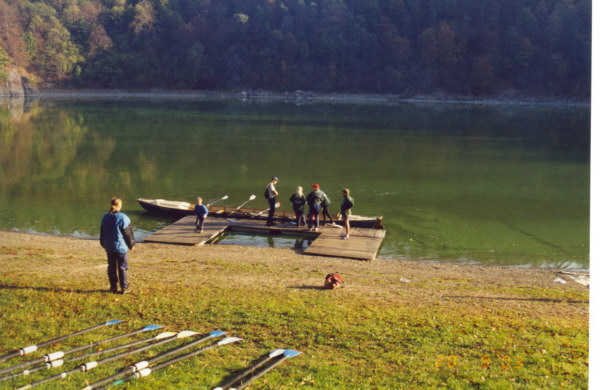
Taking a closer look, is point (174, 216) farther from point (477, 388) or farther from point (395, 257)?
point (477, 388)

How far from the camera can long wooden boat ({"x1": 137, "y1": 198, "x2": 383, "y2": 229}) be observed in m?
21.1

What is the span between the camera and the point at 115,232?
10.6 meters

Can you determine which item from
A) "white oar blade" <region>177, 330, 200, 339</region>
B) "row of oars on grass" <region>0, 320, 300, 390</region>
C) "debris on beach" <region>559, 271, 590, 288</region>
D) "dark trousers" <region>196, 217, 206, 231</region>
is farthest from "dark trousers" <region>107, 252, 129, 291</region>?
"debris on beach" <region>559, 271, 590, 288</region>

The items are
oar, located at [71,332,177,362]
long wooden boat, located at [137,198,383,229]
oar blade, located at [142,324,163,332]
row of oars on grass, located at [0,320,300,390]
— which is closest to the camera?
row of oars on grass, located at [0,320,300,390]

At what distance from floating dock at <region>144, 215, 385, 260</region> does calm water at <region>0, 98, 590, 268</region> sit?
0.64 m

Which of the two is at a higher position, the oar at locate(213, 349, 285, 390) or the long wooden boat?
the oar at locate(213, 349, 285, 390)

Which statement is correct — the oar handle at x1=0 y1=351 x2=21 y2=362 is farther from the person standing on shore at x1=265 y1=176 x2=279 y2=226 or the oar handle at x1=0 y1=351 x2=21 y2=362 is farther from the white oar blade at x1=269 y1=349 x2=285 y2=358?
the person standing on shore at x1=265 y1=176 x2=279 y2=226

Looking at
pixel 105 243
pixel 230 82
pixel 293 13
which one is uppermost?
pixel 293 13

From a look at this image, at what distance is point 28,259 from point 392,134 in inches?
1870

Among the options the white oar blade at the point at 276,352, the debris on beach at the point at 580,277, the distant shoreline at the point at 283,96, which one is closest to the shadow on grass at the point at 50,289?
the white oar blade at the point at 276,352

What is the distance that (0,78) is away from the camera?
12606cm

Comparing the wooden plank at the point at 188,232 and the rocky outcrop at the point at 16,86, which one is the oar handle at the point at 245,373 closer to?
the wooden plank at the point at 188,232

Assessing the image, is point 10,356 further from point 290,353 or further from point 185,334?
point 290,353

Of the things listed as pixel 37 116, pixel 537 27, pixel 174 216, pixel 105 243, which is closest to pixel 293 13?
pixel 537 27
